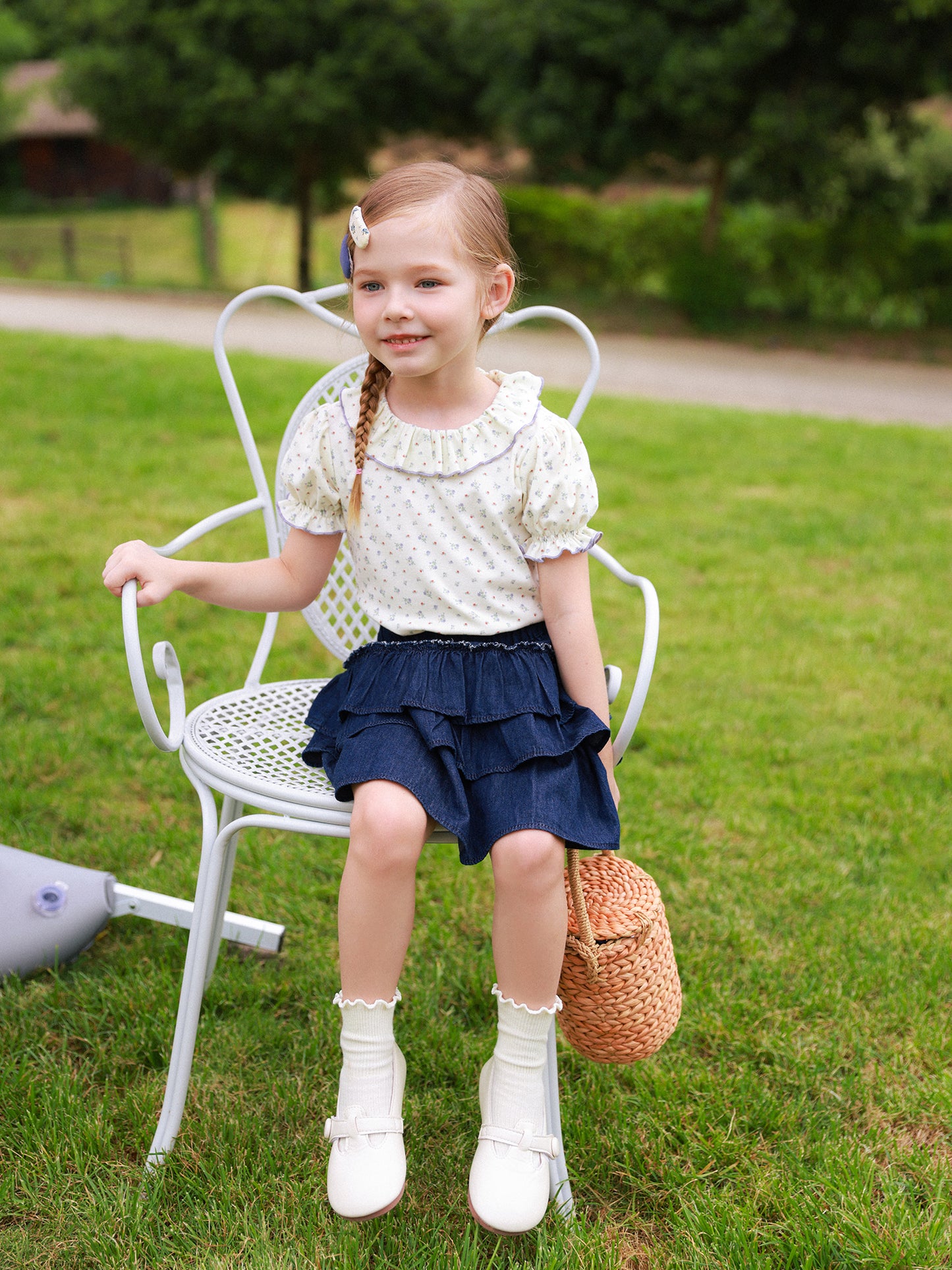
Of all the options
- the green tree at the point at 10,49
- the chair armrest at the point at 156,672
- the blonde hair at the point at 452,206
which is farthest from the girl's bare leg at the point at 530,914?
the green tree at the point at 10,49

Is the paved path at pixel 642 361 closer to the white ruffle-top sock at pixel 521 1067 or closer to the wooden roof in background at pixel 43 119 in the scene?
the white ruffle-top sock at pixel 521 1067

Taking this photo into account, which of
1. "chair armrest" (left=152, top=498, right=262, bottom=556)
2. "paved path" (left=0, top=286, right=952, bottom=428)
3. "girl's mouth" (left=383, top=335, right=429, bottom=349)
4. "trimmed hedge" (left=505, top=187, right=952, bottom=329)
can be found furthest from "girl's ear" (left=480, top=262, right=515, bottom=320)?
"trimmed hedge" (left=505, top=187, right=952, bottom=329)

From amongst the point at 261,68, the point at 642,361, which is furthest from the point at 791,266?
the point at 261,68

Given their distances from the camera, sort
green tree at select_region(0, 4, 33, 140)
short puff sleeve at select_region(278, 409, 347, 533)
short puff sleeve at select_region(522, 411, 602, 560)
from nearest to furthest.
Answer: short puff sleeve at select_region(522, 411, 602, 560) < short puff sleeve at select_region(278, 409, 347, 533) < green tree at select_region(0, 4, 33, 140)

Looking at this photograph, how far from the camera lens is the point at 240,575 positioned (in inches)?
63.5

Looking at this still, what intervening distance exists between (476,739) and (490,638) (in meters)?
0.15

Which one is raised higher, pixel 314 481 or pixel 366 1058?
pixel 314 481

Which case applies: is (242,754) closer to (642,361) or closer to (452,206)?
(452,206)

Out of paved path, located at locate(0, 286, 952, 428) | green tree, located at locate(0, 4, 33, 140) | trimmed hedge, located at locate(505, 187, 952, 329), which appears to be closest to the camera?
paved path, located at locate(0, 286, 952, 428)

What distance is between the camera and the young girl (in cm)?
136

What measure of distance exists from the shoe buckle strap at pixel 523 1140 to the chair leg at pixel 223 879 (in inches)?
17.6

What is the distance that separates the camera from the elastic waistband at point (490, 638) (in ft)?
5.07

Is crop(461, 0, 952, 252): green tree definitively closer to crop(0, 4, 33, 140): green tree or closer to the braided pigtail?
the braided pigtail

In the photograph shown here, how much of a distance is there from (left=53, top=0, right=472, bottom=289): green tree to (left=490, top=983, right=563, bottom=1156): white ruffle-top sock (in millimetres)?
12995
